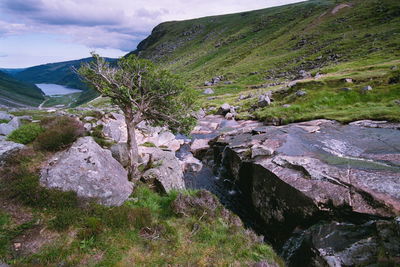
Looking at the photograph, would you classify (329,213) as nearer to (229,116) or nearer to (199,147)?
(199,147)

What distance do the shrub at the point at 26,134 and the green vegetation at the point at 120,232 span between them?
16.1 ft

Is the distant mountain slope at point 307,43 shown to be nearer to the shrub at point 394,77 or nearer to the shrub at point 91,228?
the shrub at point 394,77

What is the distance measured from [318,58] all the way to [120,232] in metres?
97.0

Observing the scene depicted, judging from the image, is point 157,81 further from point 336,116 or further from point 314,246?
point 336,116

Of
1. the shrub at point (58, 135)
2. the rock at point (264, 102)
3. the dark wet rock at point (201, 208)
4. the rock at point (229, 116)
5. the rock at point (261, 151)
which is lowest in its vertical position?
the rock at point (229, 116)

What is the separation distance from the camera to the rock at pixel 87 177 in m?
11.1

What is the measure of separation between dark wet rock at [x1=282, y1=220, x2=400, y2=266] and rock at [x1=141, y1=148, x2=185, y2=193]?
8.65 meters

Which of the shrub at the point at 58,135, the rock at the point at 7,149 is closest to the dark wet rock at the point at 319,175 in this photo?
the shrub at the point at 58,135

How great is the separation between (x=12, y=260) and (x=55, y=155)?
8486mm

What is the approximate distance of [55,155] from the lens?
14734mm

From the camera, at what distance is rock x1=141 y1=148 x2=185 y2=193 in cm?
1577

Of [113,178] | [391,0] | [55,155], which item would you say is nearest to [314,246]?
[113,178]

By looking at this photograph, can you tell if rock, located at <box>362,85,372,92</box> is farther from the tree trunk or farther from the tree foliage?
the tree trunk

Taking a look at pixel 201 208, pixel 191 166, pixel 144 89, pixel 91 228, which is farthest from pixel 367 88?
pixel 91 228
